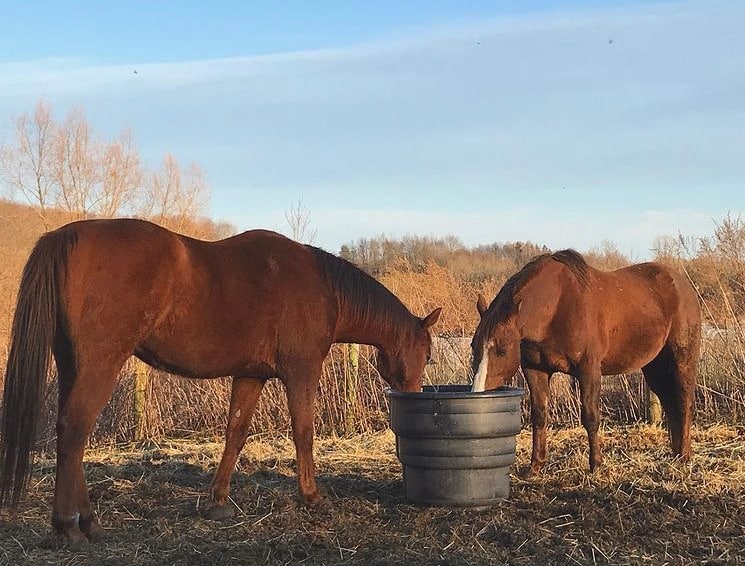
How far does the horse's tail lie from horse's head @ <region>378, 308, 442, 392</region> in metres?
2.39

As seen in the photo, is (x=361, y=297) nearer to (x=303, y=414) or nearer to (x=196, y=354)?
(x=303, y=414)

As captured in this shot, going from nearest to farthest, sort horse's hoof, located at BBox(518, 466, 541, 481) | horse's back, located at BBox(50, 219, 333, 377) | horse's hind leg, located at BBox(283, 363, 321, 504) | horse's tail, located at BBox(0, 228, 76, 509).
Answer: horse's tail, located at BBox(0, 228, 76, 509) → horse's back, located at BBox(50, 219, 333, 377) → horse's hind leg, located at BBox(283, 363, 321, 504) → horse's hoof, located at BBox(518, 466, 541, 481)

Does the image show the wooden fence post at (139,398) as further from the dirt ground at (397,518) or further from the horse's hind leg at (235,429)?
the horse's hind leg at (235,429)

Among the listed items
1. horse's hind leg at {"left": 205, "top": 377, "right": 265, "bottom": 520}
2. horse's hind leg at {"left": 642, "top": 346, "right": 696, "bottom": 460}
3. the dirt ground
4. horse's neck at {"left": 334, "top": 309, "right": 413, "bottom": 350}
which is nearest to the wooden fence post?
the dirt ground

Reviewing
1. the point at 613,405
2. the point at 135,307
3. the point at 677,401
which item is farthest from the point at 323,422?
the point at 135,307

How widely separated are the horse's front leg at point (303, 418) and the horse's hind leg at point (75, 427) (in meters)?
1.21

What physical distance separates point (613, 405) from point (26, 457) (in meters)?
6.51

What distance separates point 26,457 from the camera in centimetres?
383

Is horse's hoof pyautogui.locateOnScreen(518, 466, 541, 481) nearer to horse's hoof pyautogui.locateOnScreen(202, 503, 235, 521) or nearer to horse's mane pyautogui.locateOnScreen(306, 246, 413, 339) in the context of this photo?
horse's mane pyautogui.locateOnScreen(306, 246, 413, 339)

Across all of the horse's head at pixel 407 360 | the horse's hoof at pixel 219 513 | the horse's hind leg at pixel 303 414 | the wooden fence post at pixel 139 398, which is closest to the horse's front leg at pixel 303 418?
the horse's hind leg at pixel 303 414

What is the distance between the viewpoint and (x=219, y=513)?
4.55 meters

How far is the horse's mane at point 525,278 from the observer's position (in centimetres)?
544

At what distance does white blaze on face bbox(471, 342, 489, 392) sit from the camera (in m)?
5.23

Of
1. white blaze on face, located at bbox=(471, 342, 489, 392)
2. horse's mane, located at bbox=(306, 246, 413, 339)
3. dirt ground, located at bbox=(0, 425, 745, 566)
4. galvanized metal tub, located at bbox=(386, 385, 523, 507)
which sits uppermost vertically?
horse's mane, located at bbox=(306, 246, 413, 339)
